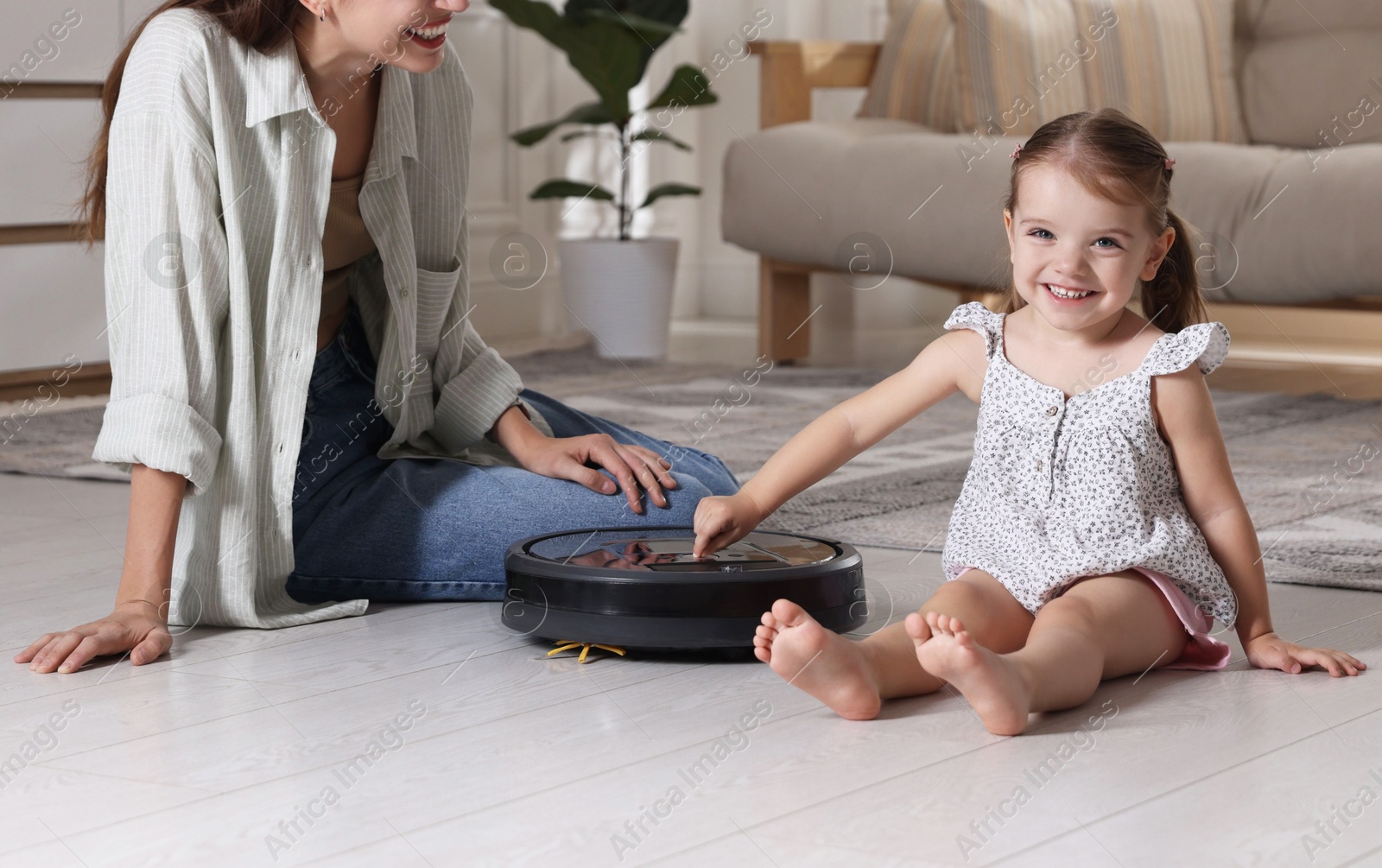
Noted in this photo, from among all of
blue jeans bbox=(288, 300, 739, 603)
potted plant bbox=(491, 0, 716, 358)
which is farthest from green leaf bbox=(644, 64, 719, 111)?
blue jeans bbox=(288, 300, 739, 603)

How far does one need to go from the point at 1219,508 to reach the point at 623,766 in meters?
0.50

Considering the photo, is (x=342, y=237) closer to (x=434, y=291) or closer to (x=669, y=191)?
(x=434, y=291)

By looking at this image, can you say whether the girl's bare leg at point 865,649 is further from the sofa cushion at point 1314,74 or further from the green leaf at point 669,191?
the green leaf at point 669,191

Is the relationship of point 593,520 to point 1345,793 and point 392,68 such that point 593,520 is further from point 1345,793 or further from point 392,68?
point 1345,793

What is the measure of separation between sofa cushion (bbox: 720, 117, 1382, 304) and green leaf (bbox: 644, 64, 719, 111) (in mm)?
148

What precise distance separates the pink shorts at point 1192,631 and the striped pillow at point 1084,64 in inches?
76.4

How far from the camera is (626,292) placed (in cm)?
344

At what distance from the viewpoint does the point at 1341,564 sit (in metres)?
1.44

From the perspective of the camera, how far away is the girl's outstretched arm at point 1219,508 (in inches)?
44.3

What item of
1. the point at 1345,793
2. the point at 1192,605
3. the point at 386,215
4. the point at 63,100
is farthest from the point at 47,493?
the point at 1345,793

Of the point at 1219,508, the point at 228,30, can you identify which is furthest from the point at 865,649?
the point at 228,30

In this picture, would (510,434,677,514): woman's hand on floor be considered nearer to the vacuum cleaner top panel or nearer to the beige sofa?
the vacuum cleaner top panel

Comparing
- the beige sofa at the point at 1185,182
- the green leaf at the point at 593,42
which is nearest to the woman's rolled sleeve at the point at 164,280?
the beige sofa at the point at 1185,182

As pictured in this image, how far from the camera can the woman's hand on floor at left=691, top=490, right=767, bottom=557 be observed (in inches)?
46.6
